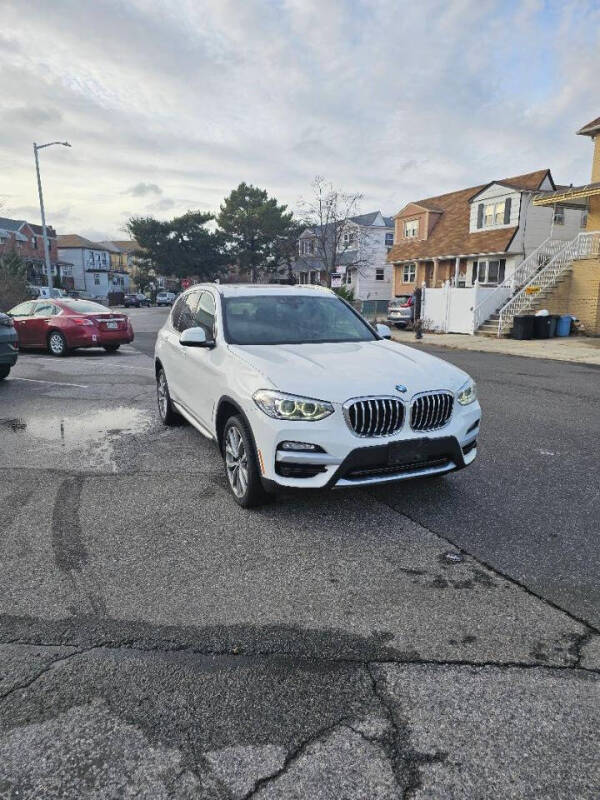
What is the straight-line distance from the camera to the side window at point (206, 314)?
5215 millimetres

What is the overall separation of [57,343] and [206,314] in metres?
10.0

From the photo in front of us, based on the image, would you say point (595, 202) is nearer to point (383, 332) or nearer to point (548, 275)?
point (548, 275)

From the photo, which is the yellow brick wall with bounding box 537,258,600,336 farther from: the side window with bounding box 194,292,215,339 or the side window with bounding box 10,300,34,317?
the side window with bounding box 194,292,215,339

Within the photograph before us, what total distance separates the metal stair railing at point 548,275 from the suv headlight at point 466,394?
18.0 m

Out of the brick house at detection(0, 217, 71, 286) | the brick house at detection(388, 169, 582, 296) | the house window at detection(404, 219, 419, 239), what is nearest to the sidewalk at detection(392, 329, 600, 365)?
the brick house at detection(388, 169, 582, 296)

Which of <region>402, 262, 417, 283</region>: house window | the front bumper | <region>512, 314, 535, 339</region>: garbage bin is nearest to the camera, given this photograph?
the front bumper

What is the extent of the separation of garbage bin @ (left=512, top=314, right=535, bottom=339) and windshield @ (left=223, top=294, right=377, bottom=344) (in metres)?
16.1

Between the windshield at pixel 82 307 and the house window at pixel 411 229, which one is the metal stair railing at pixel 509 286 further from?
the house window at pixel 411 229

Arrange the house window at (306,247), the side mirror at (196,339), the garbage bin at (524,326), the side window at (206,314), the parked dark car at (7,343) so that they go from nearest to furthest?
the side mirror at (196,339) < the side window at (206,314) < the parked dark car at (7,343) < the garbage bin at (524,326) < the house window at (306,247)

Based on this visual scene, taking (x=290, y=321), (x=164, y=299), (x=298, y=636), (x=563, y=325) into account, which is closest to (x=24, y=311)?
(x=290, y=321)

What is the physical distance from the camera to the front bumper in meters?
3.70

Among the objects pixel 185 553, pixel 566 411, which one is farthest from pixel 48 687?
pixel 566 411

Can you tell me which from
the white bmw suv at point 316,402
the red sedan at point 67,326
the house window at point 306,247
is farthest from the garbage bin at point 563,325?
the house window at point 306,247

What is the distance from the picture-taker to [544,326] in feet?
66.3
